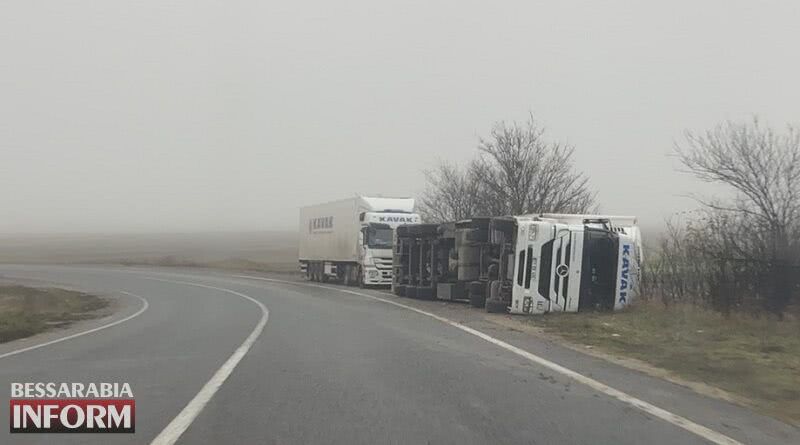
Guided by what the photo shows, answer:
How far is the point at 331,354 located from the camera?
12414mm

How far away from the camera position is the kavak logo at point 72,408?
730 cm

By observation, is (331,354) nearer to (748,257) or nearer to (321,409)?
(321,409)

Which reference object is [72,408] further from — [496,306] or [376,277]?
[376,277]

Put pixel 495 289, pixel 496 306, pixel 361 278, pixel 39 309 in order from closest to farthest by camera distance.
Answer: pixel 496 306 → pixel 495 289 → pixel 39 309 → pixel 361 278

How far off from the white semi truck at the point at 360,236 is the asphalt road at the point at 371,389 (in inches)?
766

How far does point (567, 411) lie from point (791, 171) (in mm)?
14659

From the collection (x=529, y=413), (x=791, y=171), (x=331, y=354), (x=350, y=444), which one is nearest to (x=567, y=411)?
(x=529, y=413)

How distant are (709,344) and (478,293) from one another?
10.1m

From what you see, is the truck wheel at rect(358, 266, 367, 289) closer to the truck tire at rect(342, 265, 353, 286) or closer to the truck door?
the truck tire at rect(342, 265, 353, 286)

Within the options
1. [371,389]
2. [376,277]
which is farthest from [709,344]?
[376,277]

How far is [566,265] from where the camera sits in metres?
20.3

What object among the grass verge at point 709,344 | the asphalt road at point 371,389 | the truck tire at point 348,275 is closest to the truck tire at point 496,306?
the grass verge at point 709,344

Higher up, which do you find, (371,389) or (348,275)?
(348,275)

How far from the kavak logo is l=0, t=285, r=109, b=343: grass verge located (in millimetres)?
9169
